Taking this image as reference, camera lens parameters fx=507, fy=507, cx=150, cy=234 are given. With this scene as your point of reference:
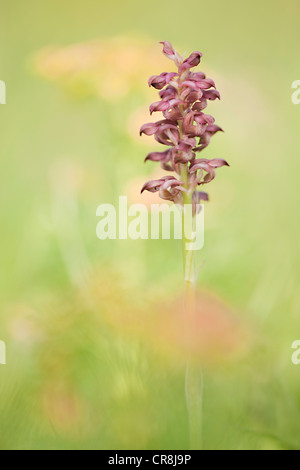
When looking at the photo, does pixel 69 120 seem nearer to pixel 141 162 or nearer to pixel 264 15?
pixel 141 162

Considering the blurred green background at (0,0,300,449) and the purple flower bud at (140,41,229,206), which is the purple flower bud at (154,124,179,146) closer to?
the purple flower bud at (140,41,229,206)

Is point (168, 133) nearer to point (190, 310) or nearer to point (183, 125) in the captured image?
point (183, 125)

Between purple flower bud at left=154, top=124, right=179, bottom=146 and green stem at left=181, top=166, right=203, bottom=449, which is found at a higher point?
purple flower bud at left=154, top=124, right=179, bottom=146

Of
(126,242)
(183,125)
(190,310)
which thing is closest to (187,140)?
(183,125)

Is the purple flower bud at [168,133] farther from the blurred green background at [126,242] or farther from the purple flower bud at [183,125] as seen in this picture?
the blurred green background at [126,242]

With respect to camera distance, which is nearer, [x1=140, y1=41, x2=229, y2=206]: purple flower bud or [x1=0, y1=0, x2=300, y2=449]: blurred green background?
[x1=140, y1=41, x2=229, y2=206]: purple flower bud

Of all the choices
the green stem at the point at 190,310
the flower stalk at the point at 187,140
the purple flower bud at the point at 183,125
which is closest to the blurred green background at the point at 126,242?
the green stem at the point at 190,310

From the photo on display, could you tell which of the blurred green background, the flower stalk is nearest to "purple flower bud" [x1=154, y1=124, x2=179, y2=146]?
the flower stalk
